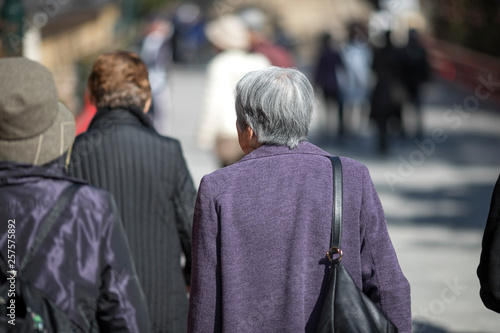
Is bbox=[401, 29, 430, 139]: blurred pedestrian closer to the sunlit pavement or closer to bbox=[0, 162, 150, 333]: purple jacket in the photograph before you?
the sunlit pavement

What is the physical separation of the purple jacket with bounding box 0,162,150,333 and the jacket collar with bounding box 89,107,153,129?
1.13 metres

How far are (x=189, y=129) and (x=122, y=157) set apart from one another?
1251cm

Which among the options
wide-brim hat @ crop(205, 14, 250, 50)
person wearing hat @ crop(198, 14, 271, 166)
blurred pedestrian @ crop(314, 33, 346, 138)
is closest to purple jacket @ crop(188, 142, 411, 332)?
person wearing hat @ crop(198, 14, 271, 166)

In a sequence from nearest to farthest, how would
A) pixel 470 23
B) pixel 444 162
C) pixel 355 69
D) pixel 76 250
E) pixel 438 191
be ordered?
pixel 76 250, pixel 438 191, pixel 444 162, pixel 355 69, pixel 470 23

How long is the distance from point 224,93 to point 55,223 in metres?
4.10

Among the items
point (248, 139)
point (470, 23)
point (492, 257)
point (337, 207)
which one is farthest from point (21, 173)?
point (470, 23)

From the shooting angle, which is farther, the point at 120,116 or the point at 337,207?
the point at 120,116

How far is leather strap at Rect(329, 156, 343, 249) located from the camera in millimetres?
2658

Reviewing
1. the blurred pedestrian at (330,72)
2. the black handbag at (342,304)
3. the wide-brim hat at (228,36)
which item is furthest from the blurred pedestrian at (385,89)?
the black handbag at (342,304)

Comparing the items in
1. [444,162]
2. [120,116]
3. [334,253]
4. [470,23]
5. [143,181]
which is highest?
[470,23]

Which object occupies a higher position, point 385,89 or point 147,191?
point 385,89

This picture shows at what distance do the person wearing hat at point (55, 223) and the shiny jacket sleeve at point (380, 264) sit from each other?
2.46ft

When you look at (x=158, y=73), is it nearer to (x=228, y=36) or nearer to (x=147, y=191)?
(x=228, y=36)

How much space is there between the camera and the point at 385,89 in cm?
1274
